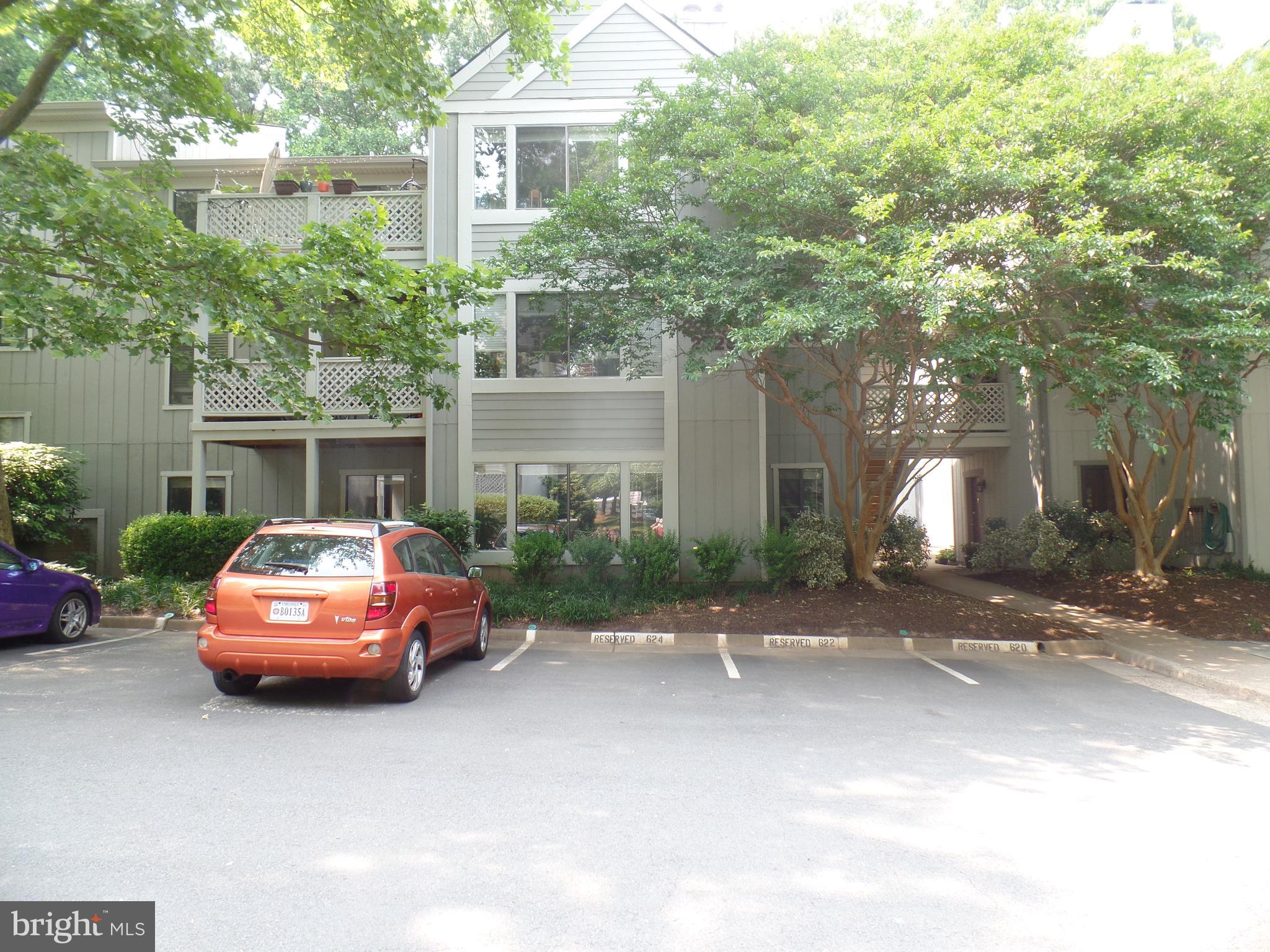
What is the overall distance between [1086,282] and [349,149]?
26849mm

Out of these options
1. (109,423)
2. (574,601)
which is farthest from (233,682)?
(109,423)

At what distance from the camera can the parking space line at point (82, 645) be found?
30.5 ft

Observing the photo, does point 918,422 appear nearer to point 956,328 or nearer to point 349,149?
point 956,328

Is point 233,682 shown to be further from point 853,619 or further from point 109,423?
point 109,423

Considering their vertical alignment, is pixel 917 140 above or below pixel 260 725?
above

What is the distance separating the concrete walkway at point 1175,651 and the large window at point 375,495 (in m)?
12.0

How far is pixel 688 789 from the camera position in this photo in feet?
16.4

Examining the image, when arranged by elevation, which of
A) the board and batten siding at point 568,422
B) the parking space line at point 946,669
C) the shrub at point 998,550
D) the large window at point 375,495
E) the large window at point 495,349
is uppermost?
the large window at point 495,349

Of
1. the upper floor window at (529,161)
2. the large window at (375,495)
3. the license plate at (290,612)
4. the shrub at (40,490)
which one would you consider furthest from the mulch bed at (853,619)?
the shrub at (40,490)

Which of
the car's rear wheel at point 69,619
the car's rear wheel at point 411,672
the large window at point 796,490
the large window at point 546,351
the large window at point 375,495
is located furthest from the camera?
the large window at point 375,495

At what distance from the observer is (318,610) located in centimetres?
663

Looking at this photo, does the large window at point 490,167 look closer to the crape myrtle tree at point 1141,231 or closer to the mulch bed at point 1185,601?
the crape myrtle tree at point 1141,231

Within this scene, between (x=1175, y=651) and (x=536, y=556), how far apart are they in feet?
29.9

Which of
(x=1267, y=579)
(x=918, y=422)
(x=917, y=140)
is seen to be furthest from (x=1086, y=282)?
(x=1267, y=579)
